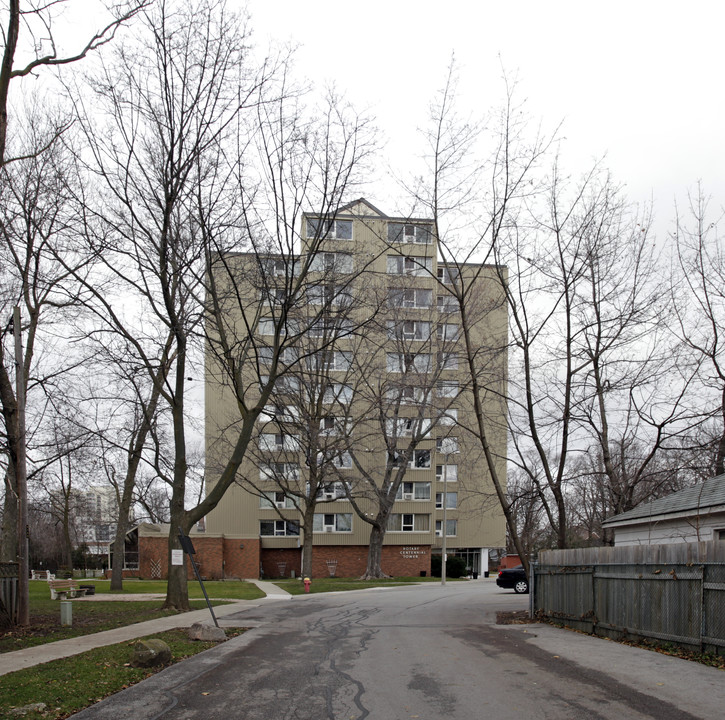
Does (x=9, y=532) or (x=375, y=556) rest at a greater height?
(x=9, y=532)

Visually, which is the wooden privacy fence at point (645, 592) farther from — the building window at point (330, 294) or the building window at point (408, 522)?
the building window at point (408, 522)

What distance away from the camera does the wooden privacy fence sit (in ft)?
36.2

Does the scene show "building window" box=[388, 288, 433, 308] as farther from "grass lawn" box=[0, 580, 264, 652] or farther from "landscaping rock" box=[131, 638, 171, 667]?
"landscaping rock" box=[131, 638, 171, 667]

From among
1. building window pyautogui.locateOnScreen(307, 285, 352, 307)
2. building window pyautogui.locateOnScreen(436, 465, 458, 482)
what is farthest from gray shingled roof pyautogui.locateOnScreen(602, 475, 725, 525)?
building window pyautogui.locateOnScreen(436, 465, 458, 482)

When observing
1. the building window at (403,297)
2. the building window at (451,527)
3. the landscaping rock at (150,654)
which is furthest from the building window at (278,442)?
the landscaping rock at (150,654)

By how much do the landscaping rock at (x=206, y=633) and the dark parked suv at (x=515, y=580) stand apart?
1963 centimetres

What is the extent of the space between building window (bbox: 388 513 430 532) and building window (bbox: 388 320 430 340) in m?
17.6

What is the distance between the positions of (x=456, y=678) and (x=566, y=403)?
10.9 m

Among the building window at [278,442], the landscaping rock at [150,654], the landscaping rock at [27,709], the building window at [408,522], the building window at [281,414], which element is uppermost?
the building window at [281,414]

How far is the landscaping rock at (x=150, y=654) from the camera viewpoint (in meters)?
10.8

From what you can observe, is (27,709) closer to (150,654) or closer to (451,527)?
(150,654)

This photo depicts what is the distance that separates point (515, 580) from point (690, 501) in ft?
53.4

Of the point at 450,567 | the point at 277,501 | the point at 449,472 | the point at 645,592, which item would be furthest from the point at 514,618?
the point at 449,472

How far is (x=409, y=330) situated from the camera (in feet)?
121
